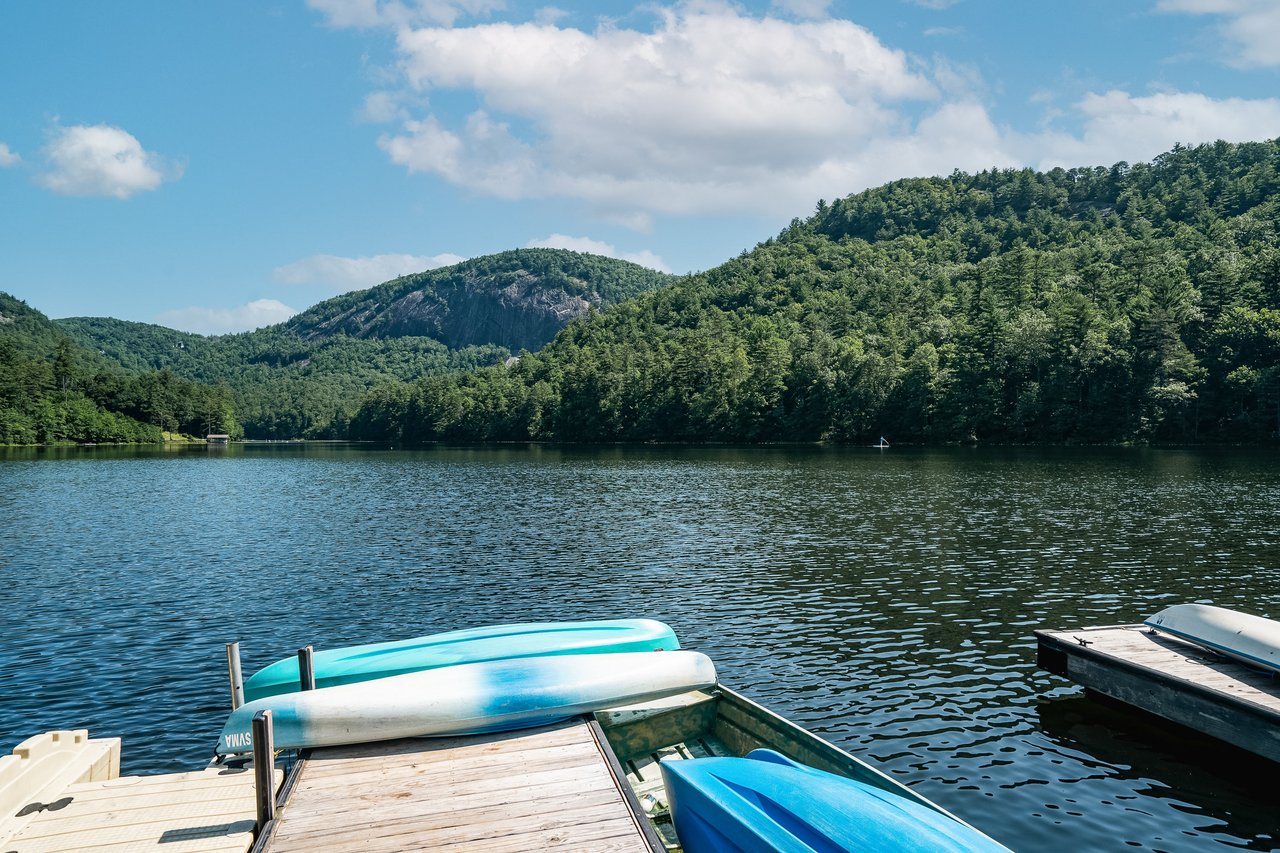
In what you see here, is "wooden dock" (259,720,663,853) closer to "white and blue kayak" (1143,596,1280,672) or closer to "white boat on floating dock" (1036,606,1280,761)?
"white boat on floating dock" (1036,606,1280,761)

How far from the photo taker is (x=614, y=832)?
913 cm

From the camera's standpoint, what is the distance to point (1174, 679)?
15.3m

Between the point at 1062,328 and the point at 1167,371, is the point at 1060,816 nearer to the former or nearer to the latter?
the point at 1167,371

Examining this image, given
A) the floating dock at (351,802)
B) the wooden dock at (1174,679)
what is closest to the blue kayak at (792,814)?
the floating dock at (351,802)

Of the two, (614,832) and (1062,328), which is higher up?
(1062,328)

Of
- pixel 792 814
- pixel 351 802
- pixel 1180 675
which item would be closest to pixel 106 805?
pixel 351 802

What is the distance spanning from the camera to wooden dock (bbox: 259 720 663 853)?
9023mm

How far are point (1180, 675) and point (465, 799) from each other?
1348 centimetres

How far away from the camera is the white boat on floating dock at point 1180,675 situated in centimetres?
1408

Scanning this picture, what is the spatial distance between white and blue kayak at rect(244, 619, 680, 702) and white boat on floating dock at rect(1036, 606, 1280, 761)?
8.59 meters

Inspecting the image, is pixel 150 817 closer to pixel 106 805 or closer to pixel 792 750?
pixel 106 805

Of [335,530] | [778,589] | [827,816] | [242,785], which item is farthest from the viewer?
[335,530]

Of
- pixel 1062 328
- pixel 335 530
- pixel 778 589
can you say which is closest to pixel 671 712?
pixel 778 589

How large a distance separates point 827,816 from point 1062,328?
138 m
